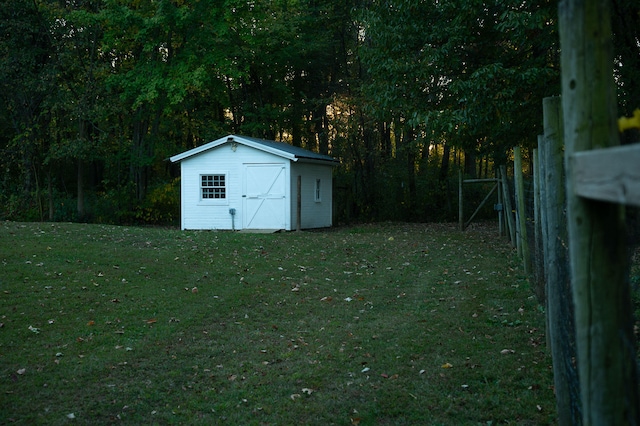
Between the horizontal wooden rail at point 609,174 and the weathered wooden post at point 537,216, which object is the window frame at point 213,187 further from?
the horizontal wooden rail at point 609,174

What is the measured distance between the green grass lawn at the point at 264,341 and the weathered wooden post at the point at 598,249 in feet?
8.65

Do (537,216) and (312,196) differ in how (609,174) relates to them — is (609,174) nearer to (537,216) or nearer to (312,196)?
(537,216)

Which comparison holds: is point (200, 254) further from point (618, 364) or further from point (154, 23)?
point (154, 23)

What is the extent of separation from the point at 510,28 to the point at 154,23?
16.9m

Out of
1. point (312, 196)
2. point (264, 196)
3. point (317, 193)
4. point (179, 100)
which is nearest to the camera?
point (264, 196)

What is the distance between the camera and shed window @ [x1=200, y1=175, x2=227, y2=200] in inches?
935

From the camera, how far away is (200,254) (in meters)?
14.0

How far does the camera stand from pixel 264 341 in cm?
717

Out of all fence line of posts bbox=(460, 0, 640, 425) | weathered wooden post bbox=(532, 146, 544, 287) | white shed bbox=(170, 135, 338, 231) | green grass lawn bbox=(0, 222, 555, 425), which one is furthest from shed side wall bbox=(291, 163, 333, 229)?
fence line of posts bbox=(460, 0, 640, 425)

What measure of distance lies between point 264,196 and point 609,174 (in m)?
21.5

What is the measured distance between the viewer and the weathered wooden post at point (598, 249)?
→ 2.17m

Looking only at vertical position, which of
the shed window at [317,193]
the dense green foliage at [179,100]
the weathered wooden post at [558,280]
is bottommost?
the weathered wooden post at [558,280]

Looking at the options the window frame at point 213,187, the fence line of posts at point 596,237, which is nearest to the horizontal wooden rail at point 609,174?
the fence line of posts at point 596,237

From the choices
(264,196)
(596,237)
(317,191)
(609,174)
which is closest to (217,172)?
(264,196)
